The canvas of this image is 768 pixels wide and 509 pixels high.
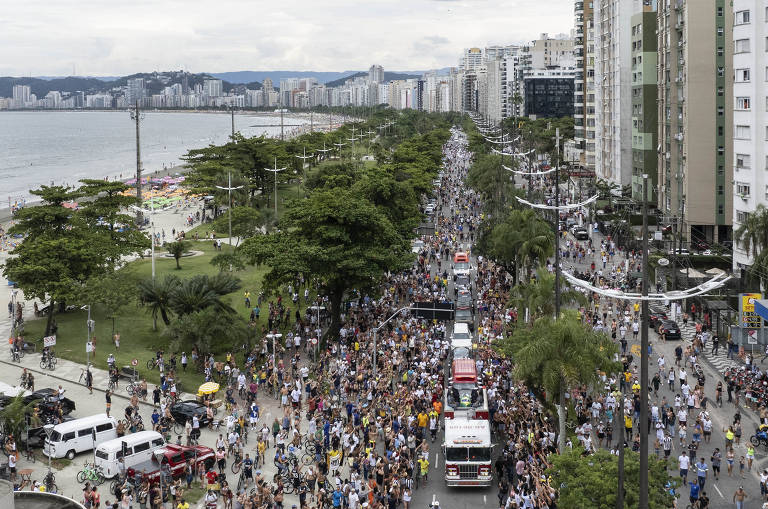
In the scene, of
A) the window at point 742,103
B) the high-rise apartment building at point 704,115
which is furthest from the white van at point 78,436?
the high-rise apartment building at point 704,115

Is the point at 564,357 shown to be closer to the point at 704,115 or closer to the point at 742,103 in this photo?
the point at 742,103

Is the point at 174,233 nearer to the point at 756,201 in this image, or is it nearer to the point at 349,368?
the point at 349,368

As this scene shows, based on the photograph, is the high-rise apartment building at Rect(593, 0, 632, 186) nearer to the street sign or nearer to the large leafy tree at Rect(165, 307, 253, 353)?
the street sign

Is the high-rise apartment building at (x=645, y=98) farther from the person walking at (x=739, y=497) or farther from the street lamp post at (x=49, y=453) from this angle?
the street lamp post at (x=49, y=453)

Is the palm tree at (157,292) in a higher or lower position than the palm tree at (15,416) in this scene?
higher

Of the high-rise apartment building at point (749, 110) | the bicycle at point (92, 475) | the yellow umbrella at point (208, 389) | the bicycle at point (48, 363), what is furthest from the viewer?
the high-rise apartment building at point (749, 110)

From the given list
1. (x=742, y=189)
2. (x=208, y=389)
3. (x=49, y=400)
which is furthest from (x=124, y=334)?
(x=742, y=189)
